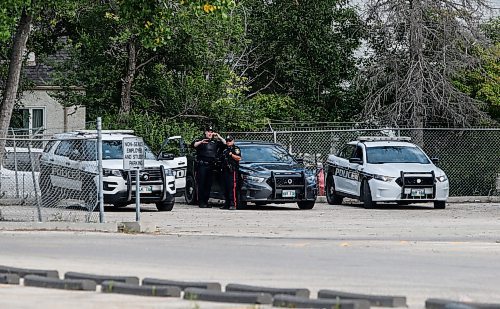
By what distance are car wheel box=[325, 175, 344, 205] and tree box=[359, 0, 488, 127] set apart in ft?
13.4

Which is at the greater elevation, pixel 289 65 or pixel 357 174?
pixel 289 65

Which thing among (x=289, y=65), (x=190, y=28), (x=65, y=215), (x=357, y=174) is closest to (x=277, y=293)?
(x=65, y=215)

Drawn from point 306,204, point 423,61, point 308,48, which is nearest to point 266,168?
point 306,204

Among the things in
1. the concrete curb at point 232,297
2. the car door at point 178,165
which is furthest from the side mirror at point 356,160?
the concrete curb at point 232,297

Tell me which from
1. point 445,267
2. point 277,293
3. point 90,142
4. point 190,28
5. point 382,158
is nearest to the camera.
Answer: point 277,293

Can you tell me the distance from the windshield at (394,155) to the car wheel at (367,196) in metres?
0.69

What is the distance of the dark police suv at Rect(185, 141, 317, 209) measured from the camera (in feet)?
98.8

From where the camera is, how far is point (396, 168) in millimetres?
31391

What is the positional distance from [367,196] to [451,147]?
5.32 meters

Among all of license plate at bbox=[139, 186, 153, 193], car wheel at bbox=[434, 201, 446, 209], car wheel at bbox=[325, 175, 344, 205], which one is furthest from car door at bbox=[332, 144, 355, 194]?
license plate at bbox=[139, 186, 153, 193]

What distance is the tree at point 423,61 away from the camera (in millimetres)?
36344

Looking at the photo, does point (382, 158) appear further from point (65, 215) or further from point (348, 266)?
point (348, 266)

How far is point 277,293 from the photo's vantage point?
11266 mm

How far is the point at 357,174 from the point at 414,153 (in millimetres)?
1583
